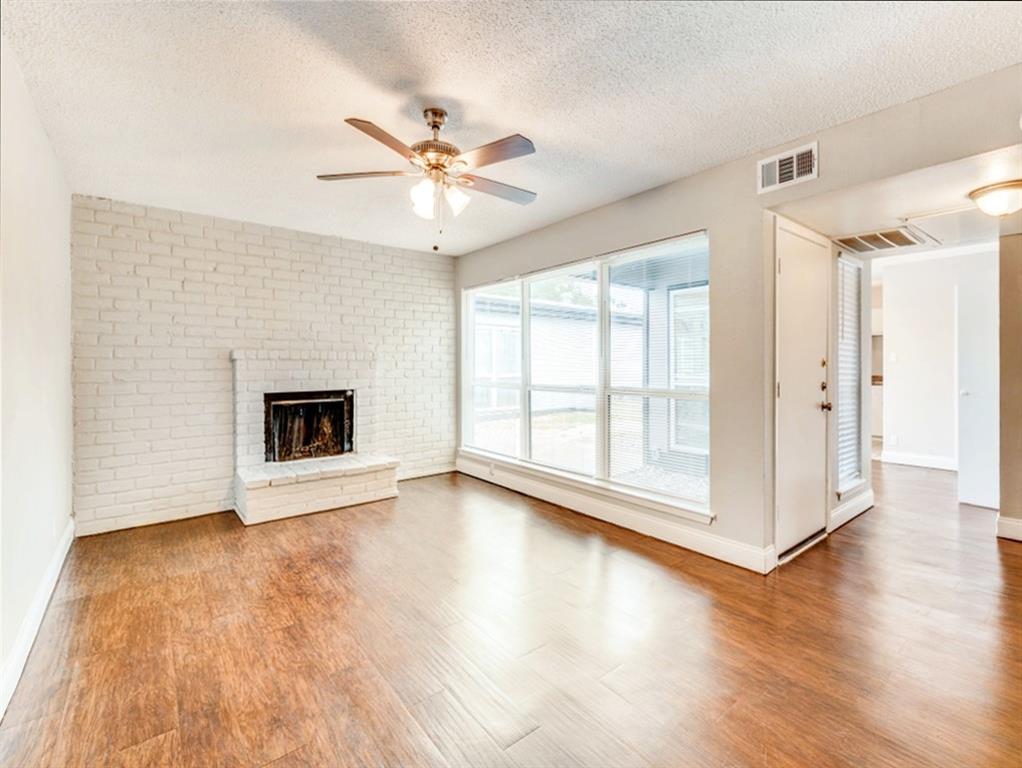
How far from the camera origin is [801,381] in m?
3.27

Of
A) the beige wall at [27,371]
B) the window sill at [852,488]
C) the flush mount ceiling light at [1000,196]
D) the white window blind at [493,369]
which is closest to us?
the beige wall at [27,371]

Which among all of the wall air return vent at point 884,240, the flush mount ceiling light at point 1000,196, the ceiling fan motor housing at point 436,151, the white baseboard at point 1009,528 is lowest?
the white baseboard at point 1009,528

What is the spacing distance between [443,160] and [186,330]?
9.96 feet

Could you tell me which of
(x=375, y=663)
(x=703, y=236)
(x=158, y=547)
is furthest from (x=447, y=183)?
(x=158, y=547)

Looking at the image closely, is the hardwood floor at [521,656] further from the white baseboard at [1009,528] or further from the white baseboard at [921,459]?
the white baseboard at [921,459]

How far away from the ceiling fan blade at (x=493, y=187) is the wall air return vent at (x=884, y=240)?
2.55 m

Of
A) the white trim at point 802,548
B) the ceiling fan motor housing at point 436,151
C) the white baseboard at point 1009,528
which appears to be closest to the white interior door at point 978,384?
the white baseboard at point 1009,528

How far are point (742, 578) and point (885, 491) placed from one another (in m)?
3.10

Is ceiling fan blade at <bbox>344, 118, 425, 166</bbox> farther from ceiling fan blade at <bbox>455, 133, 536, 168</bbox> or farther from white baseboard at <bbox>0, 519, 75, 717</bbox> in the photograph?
white baseboard at <bbox>0, 519, 75, 717</bbox>

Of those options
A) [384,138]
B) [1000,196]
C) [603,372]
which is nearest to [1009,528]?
[1000,196]

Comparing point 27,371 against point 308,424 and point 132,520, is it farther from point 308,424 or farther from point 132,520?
point 308,424

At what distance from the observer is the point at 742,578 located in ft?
9.39

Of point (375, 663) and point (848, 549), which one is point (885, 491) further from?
point (375, 663)

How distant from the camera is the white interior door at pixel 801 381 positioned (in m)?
3.07
